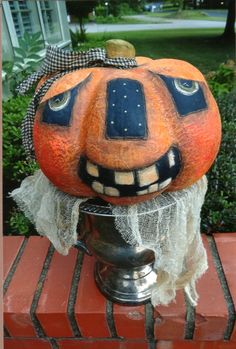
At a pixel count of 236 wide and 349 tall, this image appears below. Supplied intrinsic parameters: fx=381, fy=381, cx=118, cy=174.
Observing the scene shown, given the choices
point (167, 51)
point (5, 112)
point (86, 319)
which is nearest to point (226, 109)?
point (5, 112)

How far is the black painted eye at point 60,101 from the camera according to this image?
79 centimetres

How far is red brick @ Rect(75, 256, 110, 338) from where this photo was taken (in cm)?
107

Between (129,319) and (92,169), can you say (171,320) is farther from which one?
(92,169)

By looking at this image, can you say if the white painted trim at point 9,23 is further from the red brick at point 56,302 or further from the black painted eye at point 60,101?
the black painted eye at point 60,101

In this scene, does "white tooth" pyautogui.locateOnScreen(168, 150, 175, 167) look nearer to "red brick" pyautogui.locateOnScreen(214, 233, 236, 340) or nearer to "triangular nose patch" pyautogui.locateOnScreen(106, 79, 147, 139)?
"triangular nose patch" pyautogui.locateOnScreen(106, 79, 147, 139)

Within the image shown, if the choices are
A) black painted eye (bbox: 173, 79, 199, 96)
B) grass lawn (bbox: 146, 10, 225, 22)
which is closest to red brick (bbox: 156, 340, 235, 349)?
black painted eye (bbox: 173, 79, 199, 96)

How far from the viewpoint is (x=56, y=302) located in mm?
1104

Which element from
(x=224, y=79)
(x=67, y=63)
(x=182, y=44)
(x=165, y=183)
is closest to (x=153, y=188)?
(x=165, y=183)

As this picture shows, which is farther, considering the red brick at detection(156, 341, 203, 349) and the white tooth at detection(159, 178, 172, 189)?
the red brick at detection(156, 341, 203, 349)

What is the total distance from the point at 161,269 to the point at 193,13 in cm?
338

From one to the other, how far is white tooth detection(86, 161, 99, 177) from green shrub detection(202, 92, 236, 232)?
69 centimetres

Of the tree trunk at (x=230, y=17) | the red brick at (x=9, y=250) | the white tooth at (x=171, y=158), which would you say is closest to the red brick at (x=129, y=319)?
the red brick at (x=9, y=250)

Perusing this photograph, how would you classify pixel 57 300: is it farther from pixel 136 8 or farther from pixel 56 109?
pixel 136 8

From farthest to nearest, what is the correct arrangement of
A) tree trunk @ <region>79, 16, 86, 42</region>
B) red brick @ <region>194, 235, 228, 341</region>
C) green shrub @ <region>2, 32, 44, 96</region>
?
tree trunk @ <region>79, 16, 86, 42</region>, green shrub @ <region>2, 32, 44, 96</region>, red brick @ <region>194, 235, 228, 341</region>
